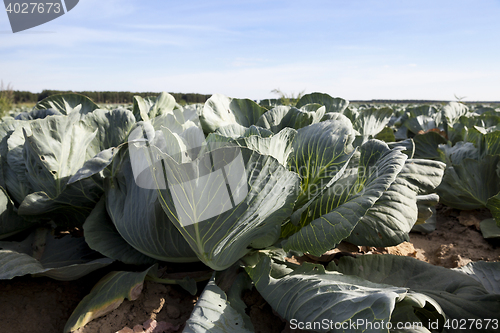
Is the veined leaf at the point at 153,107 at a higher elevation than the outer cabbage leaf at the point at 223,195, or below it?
higher

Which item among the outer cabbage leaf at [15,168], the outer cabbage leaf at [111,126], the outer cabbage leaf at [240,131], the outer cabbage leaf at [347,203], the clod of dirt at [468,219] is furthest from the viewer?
the clod of dirt at [468,219]

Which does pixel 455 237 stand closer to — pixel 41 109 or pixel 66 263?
pixel 66 263

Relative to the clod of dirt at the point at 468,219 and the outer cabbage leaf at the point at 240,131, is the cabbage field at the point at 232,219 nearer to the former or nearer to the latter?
the outer cabbage leaf at the point at 240,131

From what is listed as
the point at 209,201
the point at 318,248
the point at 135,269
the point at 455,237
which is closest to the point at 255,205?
the point at 209,201

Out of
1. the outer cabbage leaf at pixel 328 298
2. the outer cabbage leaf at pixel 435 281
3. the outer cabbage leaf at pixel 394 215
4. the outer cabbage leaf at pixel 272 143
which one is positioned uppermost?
the outer cabbage leaf at pixel 272 143

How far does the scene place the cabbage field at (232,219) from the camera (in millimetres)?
1233

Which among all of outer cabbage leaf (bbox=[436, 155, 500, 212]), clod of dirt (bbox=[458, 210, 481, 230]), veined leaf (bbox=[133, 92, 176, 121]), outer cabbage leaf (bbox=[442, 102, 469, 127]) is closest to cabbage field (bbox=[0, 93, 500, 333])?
veined leaf (bbox=[133, 92, 176, 121])

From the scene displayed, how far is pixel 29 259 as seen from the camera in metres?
1.56

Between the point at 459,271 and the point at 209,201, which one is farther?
the point at 459,271

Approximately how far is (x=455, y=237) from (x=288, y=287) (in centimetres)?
214

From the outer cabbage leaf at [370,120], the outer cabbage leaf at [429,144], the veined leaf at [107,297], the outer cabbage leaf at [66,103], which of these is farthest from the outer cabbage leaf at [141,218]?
the outer cabbage leaf at [429,144]

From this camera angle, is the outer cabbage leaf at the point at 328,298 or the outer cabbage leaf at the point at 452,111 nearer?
the outer cabbage leaf at the point at 328,298

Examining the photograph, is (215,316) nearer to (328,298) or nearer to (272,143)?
(328,298)

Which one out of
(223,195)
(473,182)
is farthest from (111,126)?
(473,182)
